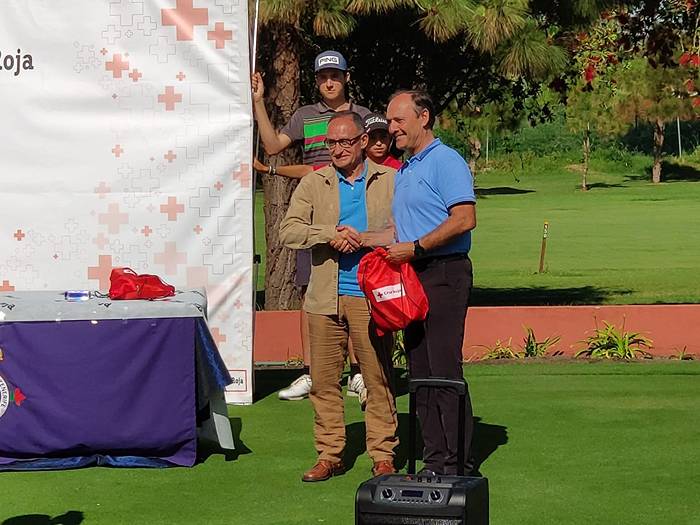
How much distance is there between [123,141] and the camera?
914cm

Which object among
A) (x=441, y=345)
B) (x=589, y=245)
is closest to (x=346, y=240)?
(x=441, y=345)

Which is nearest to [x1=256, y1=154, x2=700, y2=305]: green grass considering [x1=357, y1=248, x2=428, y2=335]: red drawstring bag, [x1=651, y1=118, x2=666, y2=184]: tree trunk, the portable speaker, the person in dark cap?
[x1=651, y1=118, x2=666, y2=184]: tree trunk

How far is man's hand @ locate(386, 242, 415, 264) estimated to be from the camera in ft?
21.1

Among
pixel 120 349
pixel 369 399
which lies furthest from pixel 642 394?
pixel 120 349

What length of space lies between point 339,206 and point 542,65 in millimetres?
5532

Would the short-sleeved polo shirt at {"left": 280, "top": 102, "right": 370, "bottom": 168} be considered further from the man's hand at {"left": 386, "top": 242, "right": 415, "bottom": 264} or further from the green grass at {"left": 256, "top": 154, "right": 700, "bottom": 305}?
the green grass at {"left": 256, "top": 154, "right": 700, "bottom": 305}

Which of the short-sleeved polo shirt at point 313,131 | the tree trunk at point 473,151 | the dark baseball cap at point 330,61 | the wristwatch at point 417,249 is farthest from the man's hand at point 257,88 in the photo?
the tree trunk at point 473,151

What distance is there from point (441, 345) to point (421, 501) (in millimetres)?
1946

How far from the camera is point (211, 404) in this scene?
7660mm

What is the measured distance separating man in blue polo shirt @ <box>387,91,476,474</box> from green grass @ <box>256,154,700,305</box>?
12405mm

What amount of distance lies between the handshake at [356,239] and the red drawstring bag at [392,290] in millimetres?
323

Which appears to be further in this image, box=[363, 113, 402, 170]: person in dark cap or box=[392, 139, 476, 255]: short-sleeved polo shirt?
box=[363, 113, 402, 170]: person in dark cap

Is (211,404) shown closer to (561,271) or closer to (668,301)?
(668,301)

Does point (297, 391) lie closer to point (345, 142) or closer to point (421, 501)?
point (345, 142)
